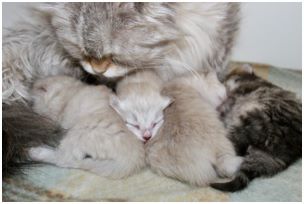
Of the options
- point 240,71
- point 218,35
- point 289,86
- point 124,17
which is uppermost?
point 124,17

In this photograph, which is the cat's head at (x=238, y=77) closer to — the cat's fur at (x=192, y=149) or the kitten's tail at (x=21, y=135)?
the cat's fur at (x=192, y=149)

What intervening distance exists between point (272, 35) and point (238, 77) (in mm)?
729

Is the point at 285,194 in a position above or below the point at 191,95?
below

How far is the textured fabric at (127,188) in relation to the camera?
4.74 feet

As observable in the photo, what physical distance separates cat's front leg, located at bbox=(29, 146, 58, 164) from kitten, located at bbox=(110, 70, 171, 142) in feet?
0.94

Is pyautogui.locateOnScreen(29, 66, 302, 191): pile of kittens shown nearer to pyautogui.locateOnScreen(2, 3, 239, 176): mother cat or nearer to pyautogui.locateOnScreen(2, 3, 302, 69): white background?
pyautogui.locateOnScreen(2, 3, 239, 176): mother cat

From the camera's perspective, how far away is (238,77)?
1.93 metres

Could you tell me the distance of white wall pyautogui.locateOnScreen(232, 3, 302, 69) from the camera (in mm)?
2451

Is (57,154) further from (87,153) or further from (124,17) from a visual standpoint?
(124,17)

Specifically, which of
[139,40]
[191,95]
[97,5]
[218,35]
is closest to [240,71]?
[218,35]

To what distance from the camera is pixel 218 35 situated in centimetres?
190

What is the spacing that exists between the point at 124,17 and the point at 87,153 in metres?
0.49

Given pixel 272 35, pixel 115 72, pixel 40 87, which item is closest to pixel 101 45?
pixel 115 72

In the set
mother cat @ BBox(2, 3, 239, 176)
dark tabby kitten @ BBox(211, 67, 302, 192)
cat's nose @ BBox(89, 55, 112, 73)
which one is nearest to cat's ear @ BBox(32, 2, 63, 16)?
mother cat @ BBox(2, 3, 239, 176)
